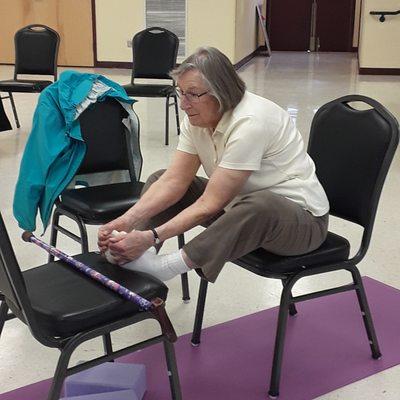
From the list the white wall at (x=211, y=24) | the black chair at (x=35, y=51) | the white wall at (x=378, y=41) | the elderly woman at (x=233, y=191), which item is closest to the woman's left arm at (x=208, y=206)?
the elderly woman at (x=233, y=191)

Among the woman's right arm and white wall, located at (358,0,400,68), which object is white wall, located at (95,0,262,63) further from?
the woman's right arm

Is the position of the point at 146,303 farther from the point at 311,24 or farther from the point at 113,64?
the point at 311,24

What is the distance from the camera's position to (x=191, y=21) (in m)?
9.27

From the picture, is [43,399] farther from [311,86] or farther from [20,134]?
[311,86]

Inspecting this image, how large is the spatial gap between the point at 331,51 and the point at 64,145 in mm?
11235

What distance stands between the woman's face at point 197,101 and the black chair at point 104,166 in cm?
64

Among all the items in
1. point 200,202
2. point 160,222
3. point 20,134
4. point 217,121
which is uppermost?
point 217,121

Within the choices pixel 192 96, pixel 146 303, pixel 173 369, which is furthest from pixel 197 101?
pixel 173 369

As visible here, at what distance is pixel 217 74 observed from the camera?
1977 millimetres

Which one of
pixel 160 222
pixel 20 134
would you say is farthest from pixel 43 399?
pixel 20 134

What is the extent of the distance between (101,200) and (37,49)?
11.8ft

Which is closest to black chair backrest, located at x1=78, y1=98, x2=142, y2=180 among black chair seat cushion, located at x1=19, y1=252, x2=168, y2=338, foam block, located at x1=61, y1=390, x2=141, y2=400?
black chair seat cushion, located at x1=19, y1=252, x2=168, y2=338

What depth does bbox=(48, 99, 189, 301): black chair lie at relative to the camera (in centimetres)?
256

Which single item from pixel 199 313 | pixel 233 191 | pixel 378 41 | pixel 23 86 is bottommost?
pixel 199 313
